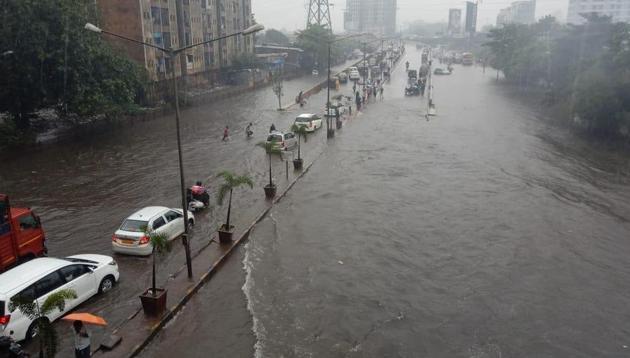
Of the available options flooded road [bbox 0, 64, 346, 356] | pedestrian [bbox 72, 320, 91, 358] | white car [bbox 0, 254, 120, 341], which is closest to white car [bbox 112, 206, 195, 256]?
flooded road [bbox 0, 64, 346, 356]

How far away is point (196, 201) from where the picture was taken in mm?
20094

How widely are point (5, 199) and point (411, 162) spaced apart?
21.6m

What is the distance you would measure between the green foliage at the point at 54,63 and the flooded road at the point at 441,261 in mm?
15961

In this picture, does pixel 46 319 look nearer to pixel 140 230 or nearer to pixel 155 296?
pixel 155 296

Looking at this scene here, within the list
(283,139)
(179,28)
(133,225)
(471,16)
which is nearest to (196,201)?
(133,225)

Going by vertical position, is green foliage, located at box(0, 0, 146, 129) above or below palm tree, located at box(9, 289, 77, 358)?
above

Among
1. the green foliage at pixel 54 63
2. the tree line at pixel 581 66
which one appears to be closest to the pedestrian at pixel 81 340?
the green foliage at pixel 54 63

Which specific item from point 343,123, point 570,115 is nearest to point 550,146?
point 570,115

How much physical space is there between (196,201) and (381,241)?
23.6ft

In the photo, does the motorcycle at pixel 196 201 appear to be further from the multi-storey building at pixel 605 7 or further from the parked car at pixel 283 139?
the multi-storey building at pixel 605 7

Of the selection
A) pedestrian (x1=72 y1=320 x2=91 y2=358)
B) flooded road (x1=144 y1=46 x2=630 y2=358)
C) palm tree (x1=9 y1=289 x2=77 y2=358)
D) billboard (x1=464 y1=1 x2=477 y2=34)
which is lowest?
flooded road (x1=144 y1=46 x2=630 y2=358)

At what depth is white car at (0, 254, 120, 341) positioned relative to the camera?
413 inches

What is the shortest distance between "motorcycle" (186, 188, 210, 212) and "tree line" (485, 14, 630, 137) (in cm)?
2822

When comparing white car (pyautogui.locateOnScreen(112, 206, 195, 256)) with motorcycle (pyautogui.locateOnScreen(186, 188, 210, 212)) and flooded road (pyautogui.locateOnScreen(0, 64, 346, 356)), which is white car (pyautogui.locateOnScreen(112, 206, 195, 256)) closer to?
flooded road (pyautogui.locateOnScreen(0, 64, 346, 356))
